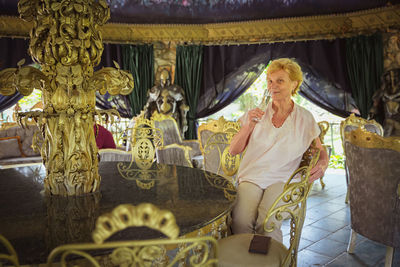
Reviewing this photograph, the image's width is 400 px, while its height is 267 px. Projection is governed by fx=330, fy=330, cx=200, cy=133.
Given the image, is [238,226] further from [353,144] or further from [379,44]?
[379,44]

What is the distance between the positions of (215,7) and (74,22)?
5.20 metres

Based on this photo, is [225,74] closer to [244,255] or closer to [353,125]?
[353,125]

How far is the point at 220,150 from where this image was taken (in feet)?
9.96

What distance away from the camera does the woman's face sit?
216 cm

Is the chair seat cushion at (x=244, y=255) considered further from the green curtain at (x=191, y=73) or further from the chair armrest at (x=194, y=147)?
the green curtain at (x=191, y=73)

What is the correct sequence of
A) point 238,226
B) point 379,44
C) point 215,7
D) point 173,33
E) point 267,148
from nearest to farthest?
point 238,226 < point 267,148 < point 379,44 < point 215,7 < point 173,33

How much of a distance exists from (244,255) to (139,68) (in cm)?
576

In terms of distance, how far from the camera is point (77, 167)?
1.46 meters

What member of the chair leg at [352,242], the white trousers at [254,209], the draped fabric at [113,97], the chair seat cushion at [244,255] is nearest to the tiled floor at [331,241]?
the chair leg at [352,242]

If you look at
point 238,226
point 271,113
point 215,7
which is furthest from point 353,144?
point 215,7

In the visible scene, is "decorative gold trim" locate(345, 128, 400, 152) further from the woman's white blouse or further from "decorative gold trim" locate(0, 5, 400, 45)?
"decorative gold trim" locate(0, 5, 400, 45)

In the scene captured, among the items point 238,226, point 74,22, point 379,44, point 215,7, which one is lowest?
point 238,226

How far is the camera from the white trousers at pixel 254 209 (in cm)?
192

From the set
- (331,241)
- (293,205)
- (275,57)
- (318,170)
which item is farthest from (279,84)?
(275,57)
